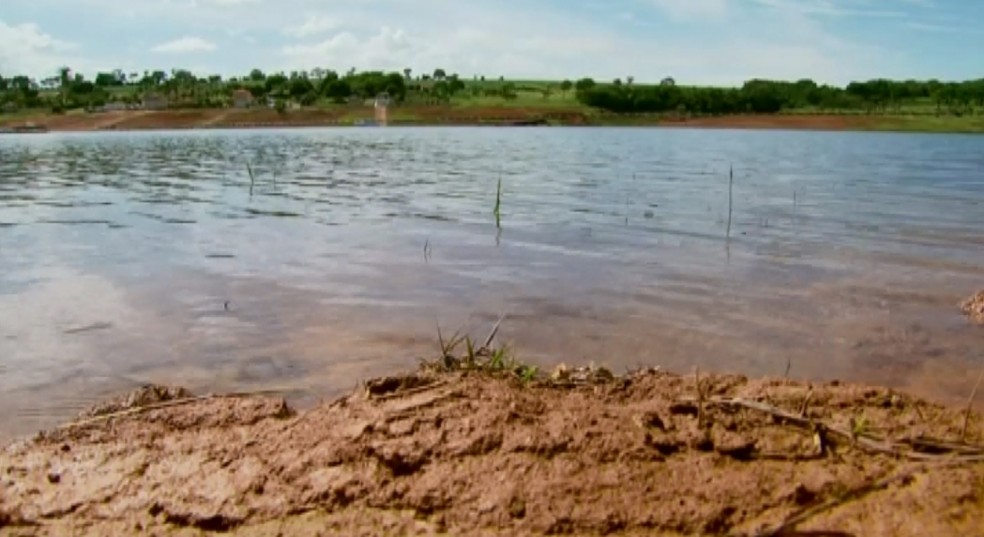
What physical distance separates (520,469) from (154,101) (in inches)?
6912

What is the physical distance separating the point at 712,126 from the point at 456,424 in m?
142

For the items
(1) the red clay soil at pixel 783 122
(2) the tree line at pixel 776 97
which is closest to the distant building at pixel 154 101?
(2) the tree line at pixel 776 97

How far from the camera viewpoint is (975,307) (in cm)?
1002

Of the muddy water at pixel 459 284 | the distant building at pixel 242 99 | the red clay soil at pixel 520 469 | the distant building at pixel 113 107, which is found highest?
the distant building at pixel 242 99

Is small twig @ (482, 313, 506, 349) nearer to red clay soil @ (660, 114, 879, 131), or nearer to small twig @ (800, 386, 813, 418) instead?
small twig @ (800, 386, 813, 418)

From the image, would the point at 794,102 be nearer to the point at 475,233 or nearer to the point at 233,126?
the point at 233,126

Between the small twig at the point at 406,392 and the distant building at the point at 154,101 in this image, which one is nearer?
the small twig at the point at 406,392

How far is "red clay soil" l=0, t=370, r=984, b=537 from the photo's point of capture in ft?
12.7

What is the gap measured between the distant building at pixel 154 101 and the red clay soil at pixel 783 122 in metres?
88.7

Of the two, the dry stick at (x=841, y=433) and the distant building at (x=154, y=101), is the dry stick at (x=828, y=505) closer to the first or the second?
the dry stick at (x=841, y=433)

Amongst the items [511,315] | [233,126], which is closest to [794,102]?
[233,126]

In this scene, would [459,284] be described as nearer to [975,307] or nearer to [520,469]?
Result: [975,307]

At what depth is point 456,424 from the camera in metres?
4.69

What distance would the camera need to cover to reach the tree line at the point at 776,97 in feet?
506
